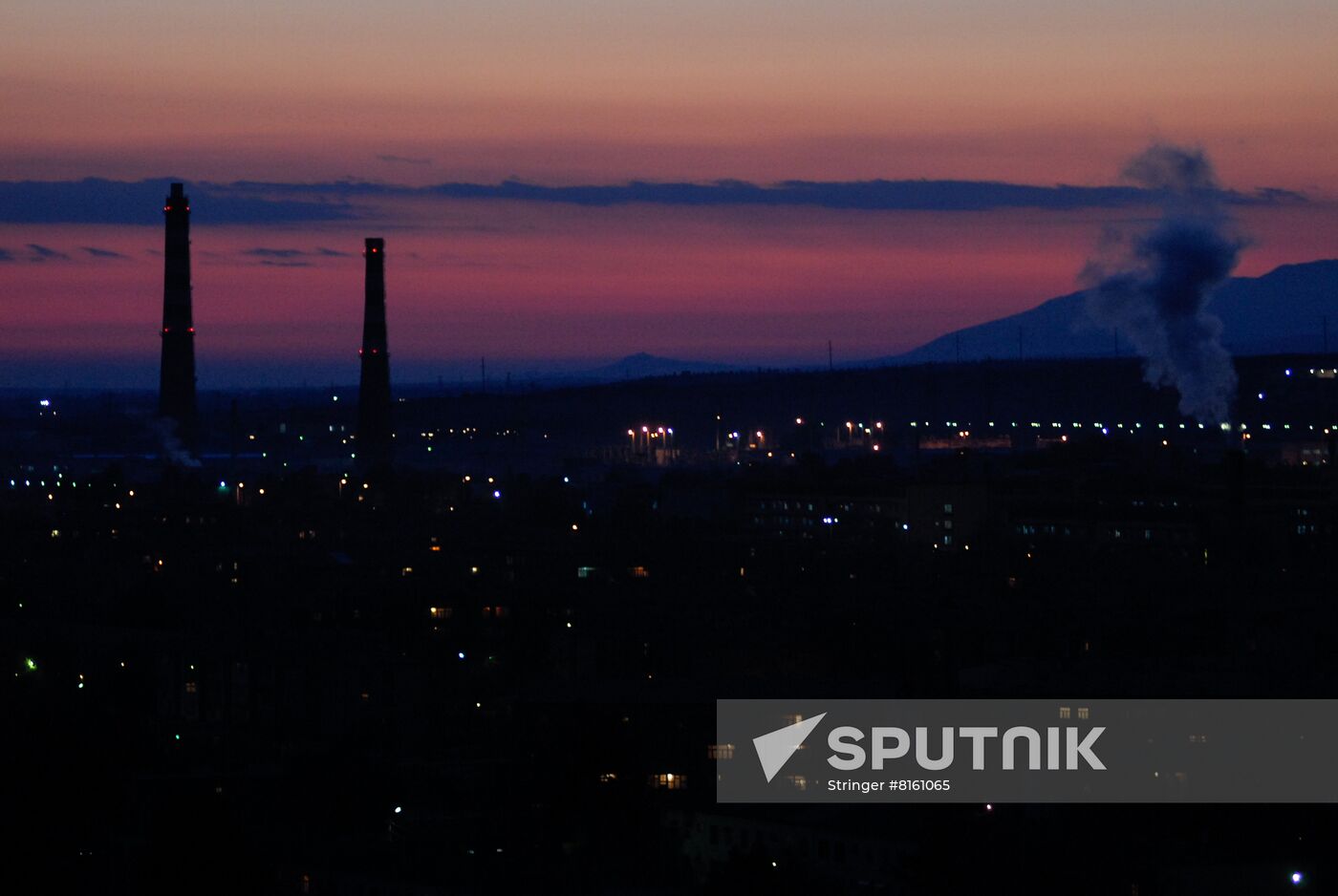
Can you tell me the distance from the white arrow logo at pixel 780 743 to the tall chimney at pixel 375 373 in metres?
28.2

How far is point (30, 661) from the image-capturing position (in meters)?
23.8

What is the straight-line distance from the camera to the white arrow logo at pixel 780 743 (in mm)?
15812

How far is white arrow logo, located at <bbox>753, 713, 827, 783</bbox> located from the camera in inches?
623

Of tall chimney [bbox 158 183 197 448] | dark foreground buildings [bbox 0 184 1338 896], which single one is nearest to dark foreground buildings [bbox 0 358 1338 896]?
dark foreground buildings [bbox 0 184 1338 896]

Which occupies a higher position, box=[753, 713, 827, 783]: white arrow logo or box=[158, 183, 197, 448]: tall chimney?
box=[158, 183, 197, 448]: tall chimney

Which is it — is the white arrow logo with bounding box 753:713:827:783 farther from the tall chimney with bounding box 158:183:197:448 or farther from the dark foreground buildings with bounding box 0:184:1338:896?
the tall chimney with bounding box 158:183:197:448

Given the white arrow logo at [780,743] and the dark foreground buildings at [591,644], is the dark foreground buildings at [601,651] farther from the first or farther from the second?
the white arrow logo at [780,743]

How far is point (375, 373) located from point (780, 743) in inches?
1194

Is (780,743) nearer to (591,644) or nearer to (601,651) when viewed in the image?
(601,651)

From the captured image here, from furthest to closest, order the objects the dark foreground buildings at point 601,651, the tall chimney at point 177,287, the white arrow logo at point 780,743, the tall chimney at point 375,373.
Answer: the tall chimney at point 375,373, the tall chimney at point 177,287, the white arrow logo at point 780,743, the dark foreground buildings at point 601,651

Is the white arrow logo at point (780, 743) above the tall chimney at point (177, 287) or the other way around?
the other way around

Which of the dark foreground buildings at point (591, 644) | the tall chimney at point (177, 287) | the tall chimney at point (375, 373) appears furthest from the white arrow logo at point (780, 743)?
the tall chimney at point (375, 373)

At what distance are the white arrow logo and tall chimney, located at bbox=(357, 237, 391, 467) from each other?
2820 centimetres

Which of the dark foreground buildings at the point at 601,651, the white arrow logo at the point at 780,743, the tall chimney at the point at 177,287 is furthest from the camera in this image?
the tall chimney at the point at 177,287
